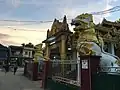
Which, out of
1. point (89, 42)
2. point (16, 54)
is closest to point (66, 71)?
point (89, 42)

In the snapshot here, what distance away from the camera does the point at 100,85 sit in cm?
891

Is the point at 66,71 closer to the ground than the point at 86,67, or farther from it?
closer to the ground

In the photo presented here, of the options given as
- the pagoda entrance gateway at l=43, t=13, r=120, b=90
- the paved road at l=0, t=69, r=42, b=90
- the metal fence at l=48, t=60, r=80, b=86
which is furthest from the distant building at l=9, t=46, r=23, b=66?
the metal fence at l=48, t=60, r=80, b=86

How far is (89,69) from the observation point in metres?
9.45

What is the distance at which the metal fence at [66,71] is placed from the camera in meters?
11.4

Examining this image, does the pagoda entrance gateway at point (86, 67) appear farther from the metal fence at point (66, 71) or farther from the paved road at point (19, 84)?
the paved road at point (19, 84)

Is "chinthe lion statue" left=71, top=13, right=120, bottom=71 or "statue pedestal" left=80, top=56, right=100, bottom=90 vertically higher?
"chinthe lion statue" left=71, top=13, right=120, bottom=71

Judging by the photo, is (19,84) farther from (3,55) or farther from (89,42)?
(3,55)

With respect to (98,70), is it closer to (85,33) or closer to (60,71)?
(85,33)

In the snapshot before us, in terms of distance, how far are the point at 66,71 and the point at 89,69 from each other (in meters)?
3.43

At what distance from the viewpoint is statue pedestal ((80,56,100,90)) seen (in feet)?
30.9

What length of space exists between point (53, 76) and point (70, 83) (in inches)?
139

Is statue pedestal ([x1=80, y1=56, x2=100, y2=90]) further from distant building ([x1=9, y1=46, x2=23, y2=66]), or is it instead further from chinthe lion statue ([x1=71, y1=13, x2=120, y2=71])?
distant building ([x1=9, y1=46, x2=23, y2=66])

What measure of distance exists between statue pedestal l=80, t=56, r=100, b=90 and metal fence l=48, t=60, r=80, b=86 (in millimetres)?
1122
